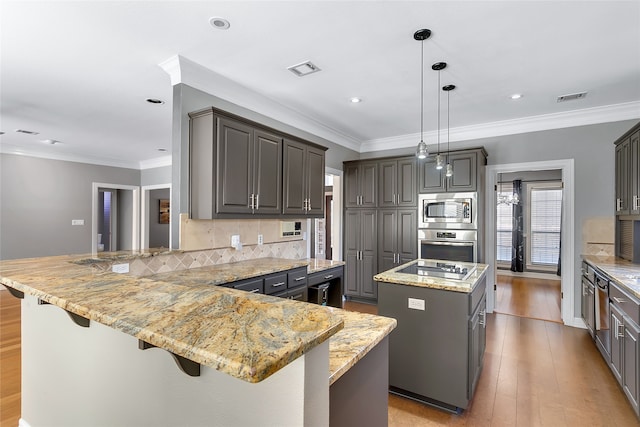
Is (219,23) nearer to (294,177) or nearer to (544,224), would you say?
(294,177)

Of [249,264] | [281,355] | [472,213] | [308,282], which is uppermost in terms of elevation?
[472,213]

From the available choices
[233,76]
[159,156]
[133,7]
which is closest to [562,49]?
[233,76]

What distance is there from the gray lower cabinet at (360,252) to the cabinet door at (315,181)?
1.31 metres

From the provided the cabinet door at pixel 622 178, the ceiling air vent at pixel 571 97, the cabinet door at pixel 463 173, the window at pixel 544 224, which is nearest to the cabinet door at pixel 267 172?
the cabinet door at pixel 463 173

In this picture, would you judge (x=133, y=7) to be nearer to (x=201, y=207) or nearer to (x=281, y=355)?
(x=201, y=207)

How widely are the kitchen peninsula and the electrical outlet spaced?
0.52 m

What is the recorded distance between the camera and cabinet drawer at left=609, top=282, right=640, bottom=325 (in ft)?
7.08

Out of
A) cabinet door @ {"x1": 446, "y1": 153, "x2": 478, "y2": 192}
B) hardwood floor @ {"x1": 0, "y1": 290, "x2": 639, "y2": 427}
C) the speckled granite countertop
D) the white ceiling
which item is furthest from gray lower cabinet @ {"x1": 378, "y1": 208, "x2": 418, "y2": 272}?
the speckled granite countertop

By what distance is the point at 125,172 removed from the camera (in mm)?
7469

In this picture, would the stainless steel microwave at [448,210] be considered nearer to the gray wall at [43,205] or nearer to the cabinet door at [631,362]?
the cabinet door at [631,362]

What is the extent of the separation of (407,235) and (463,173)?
1142 millimetres

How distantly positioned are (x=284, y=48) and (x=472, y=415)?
304 cm

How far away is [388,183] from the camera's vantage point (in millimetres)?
4926

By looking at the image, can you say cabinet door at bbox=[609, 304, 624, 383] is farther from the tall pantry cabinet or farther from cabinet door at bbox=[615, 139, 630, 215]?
the tall pantry cabinet
